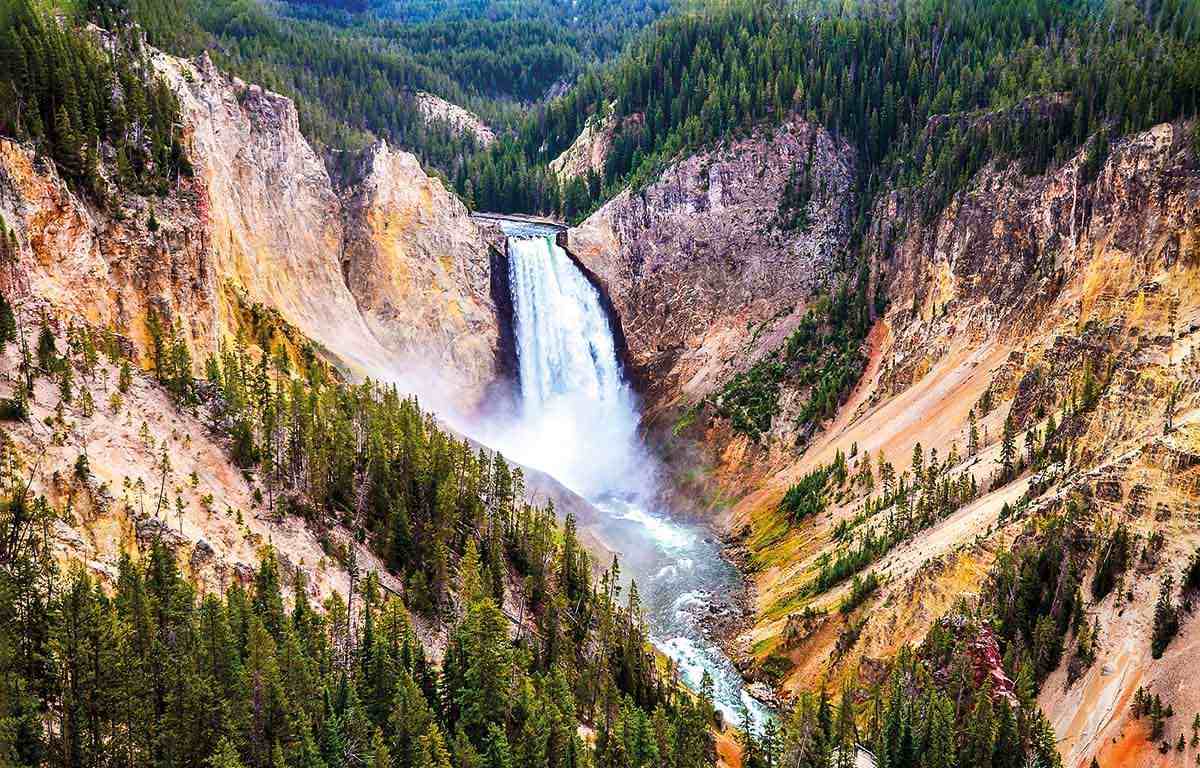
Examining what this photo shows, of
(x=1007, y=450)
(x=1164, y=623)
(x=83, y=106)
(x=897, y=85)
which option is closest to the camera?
(x=1164, y=623)

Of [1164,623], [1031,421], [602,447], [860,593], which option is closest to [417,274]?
[602,447]

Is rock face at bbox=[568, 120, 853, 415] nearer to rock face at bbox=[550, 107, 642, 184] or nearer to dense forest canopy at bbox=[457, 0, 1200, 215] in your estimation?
dense forest canopy at bbox=[457, 0, 1200, 215]

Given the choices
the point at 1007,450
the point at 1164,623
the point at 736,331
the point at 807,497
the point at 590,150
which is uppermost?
the point at 590,150

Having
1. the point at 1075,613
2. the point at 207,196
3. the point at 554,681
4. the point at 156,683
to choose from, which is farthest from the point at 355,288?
the point at 1075,613

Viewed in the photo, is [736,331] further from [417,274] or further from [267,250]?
[267,250]

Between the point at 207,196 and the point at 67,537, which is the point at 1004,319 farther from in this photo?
the point at 67,537

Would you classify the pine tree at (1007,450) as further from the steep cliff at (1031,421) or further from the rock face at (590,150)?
the rock face at (590,150)

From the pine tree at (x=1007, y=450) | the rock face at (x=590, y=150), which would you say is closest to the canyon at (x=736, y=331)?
the pine tree at (x=1007, y=450)
